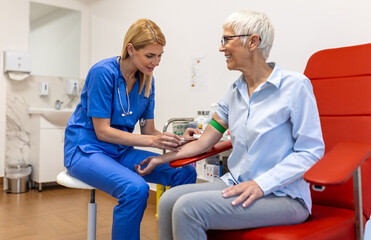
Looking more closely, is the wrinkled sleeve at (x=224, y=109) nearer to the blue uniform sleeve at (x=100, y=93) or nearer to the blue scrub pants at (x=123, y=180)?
the blue scrub pants at (x=123, y=180)

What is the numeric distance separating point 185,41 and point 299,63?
113cm

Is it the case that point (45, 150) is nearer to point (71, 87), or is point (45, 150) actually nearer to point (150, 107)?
point (71, 87)

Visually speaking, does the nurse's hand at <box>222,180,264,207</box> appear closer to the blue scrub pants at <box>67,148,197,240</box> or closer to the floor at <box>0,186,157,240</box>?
the blue scrub pants at <box>67,148,197,240</box>

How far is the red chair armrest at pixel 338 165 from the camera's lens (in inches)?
36.0

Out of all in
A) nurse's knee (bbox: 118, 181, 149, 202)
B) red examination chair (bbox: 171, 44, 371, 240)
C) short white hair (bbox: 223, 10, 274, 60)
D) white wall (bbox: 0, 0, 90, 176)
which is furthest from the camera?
white wall (bbox: 0, 0, 90, 176)

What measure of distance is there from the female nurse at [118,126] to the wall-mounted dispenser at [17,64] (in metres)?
2.44

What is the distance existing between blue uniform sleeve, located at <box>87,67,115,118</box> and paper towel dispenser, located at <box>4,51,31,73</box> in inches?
99.5

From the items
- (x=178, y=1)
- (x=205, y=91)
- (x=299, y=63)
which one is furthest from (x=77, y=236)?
(x=178, y=1)

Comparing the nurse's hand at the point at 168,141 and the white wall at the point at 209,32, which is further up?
the white wall at the point at 209,32

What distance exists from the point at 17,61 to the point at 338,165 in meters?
3.65

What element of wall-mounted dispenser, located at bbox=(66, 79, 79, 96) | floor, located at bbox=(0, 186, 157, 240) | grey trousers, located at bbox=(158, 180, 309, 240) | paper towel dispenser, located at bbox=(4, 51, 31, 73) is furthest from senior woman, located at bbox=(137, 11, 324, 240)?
wall-mounted dispenser, located at bbox=(66, 79, 79, 96)

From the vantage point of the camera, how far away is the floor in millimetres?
2418

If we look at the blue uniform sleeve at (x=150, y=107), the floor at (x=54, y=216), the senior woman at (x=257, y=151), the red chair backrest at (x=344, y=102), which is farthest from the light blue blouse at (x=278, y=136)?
the floor at (x=54, y=216)

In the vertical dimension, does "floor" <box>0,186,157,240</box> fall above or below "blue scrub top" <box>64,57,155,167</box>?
below
